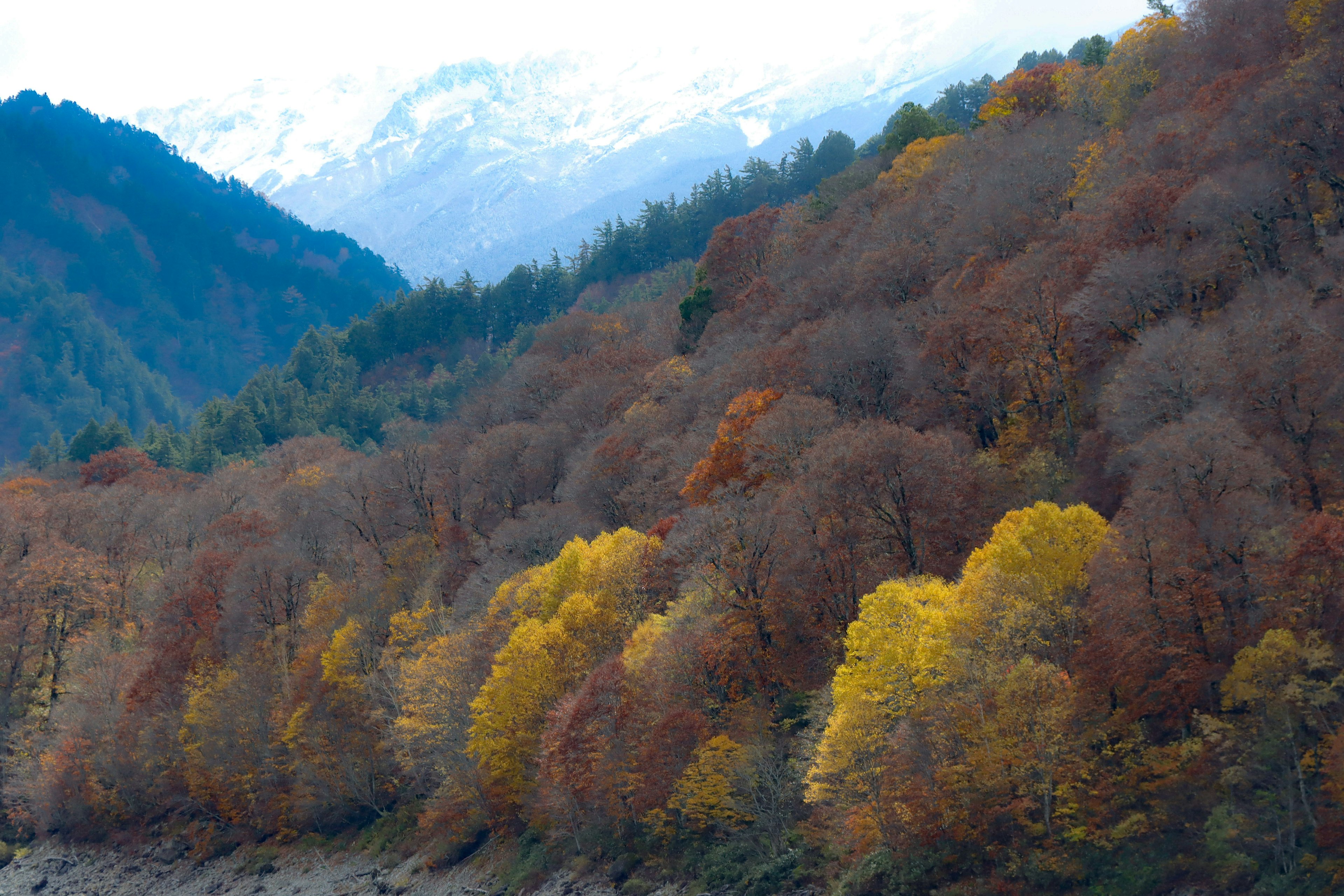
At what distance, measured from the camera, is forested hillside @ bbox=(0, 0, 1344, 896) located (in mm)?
30766

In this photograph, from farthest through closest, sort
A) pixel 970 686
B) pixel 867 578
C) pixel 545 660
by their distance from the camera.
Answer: pixel 545 660
pixel 867 578
pixel 970 686

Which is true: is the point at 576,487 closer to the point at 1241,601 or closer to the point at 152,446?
the point at 1241,601

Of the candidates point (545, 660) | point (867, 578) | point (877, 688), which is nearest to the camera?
point (877, 688)

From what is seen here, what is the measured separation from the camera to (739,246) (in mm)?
100250

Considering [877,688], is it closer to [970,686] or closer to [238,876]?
[970,686]

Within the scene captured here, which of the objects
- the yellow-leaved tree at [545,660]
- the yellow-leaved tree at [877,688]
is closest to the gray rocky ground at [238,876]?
the yellow-leaved tree at [545,660]

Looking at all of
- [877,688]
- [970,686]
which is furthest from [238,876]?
[970,686]

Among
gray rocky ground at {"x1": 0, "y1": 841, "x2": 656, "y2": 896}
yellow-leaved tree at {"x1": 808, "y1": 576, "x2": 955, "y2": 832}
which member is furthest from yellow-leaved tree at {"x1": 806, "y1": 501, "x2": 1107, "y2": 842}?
gray rocky ground at {"x1": 0, "y1": 841, "x2": 656, "y2": 896}

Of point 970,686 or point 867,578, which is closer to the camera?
point 970,686

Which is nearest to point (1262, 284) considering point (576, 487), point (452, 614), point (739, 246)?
point (576, 487)

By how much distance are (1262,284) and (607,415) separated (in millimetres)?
50292

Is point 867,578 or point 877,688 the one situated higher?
point 867,578

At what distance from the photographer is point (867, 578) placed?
139 feet

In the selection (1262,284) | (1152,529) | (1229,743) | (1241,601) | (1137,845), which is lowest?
(1137,845)
